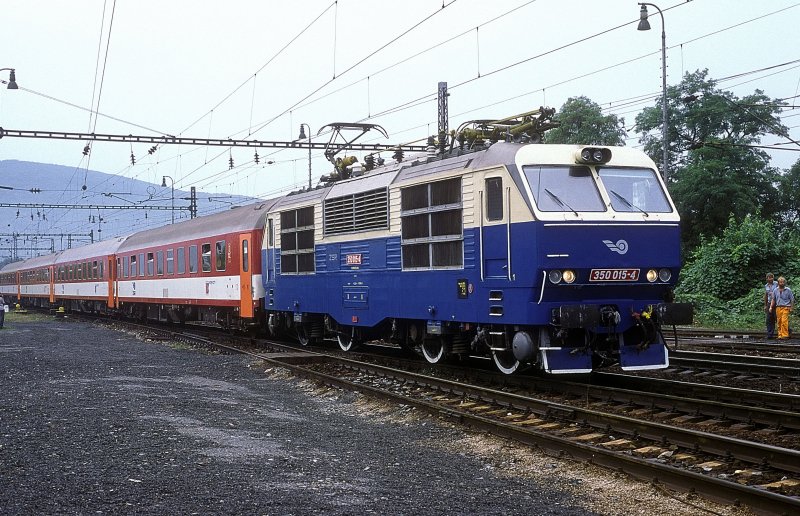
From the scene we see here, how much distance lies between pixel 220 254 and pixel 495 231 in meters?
13.7

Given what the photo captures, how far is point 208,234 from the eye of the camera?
25625 mm

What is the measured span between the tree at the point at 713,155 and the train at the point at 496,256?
28722 millimetres

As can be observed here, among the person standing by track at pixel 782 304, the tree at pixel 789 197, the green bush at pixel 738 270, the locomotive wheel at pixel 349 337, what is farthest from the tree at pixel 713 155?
the locomotive wheel at pixel 349 337

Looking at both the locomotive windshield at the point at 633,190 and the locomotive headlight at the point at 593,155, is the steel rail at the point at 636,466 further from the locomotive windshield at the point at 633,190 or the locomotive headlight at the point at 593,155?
the locomotive headlight at the point at 593,155

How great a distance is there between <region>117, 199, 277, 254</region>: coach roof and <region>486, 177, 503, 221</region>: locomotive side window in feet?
32.7

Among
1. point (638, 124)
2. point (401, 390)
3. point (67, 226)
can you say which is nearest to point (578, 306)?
point (401, 390)

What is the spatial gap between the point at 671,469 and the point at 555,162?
5934mm

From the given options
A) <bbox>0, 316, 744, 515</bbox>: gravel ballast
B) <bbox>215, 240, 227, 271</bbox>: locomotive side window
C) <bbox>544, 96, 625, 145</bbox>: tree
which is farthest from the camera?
<bbox>544, 96, 625, 145</bbox>: tree

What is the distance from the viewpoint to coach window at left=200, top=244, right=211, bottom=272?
25312mm

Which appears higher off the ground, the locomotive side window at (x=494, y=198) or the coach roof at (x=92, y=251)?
the coach roof at (x=92, y=251)

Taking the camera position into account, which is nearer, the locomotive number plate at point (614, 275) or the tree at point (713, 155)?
the locomotive number plate at point (614, 275)

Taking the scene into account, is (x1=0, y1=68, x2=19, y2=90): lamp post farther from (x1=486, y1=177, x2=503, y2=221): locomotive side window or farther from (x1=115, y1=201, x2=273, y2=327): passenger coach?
(x1=486, y1=177, x2=503, y2=221): locomotive side window

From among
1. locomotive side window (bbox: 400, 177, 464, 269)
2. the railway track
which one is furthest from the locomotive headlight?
the railway track

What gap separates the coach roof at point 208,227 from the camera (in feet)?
73.6
